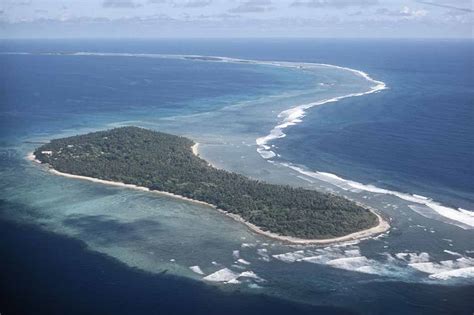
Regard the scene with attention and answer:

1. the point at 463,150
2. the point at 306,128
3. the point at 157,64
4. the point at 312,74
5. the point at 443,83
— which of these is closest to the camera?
the point at 463,150

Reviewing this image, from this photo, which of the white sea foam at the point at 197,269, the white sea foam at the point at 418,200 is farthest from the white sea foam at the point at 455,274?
the white sea foam at the point at 197,269

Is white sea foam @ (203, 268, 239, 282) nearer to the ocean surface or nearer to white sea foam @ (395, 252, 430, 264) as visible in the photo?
the ocean surface

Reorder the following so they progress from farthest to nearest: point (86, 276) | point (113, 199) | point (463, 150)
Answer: point (463, 150) < point (113, 199) < point (86, 276)

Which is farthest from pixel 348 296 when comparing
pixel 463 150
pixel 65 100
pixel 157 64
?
pixel 157 64

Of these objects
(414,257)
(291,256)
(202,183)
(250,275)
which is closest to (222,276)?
(250,275)

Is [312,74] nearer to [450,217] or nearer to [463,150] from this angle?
[463,150]

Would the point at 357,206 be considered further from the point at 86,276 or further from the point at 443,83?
the point at 443,83

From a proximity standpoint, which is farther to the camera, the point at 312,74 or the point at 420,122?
the point at 312,74

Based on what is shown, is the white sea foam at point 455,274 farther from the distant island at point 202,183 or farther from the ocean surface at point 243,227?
the distant island at point 202,183
